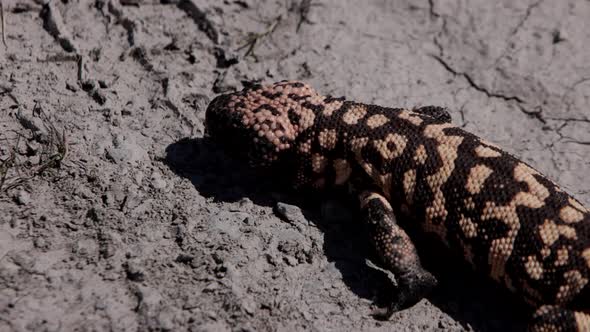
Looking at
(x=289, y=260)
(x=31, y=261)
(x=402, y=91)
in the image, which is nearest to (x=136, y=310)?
(x=31, y=261)

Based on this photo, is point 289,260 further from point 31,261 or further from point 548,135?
point 548,135

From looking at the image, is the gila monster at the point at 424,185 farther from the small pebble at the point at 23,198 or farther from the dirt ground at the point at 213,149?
the small pebble at the point at 23,198

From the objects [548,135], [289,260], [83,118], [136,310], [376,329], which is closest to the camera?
[136,310]

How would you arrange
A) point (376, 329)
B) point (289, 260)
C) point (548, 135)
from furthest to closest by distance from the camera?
point (548, 135) → point (289, 260) → point (376, 329)

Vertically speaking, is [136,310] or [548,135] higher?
[548,135]

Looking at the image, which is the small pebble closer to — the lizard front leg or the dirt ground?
the dirt ground

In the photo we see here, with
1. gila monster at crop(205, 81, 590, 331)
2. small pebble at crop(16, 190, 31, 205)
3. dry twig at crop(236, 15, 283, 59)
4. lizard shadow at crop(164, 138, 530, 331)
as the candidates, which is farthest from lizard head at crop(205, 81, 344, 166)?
small pebble at crop(16, 190, 31, 205)

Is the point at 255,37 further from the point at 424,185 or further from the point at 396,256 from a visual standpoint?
the point at 396,256
